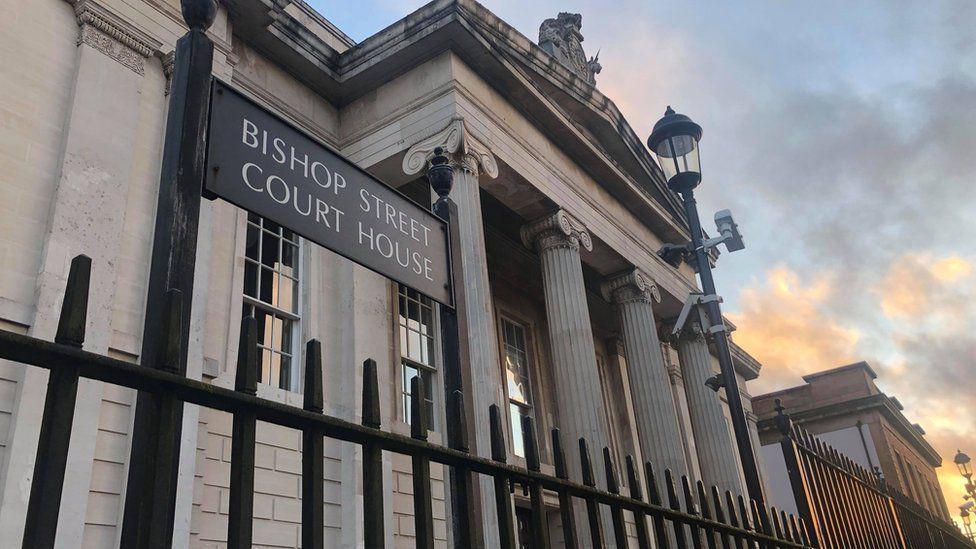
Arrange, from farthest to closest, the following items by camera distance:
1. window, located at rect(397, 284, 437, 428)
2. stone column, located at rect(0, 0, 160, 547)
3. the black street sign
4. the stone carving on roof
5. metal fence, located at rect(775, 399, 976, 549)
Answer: the stone carving on roof, window, located at rect(397, 284, 437, 428), stone column, located at rect(0, 0, 160, 547), metal fence, located at rect(775, 399, 976, 549), the black street sign

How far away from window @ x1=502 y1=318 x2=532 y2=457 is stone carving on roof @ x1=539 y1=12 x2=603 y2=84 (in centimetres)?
595

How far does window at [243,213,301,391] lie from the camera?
10.0 metres

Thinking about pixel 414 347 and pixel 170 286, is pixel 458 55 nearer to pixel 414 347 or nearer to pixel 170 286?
pixel 414 347

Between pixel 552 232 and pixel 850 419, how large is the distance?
2953cm

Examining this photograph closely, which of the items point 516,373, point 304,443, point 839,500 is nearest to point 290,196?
point 304,443

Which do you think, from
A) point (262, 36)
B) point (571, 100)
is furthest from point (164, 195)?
point (571, 100)

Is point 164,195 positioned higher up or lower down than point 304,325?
lower down

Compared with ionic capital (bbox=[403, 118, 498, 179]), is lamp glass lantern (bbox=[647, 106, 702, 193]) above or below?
below

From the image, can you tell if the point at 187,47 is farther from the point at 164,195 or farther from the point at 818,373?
the point at 818,373

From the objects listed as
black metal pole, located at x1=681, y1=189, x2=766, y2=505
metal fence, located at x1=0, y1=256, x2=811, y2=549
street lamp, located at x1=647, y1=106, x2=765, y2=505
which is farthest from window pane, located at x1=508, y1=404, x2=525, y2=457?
metal fence, located at x1=0, y1=256, x2=811, y2=549

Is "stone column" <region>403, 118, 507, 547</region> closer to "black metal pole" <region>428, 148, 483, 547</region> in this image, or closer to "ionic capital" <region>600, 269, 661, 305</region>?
"ionic capital" <region>600, 269, 661, 305</region>

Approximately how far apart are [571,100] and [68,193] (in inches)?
385

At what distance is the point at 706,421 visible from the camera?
1683 centimetres

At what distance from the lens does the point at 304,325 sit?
34.5ft
